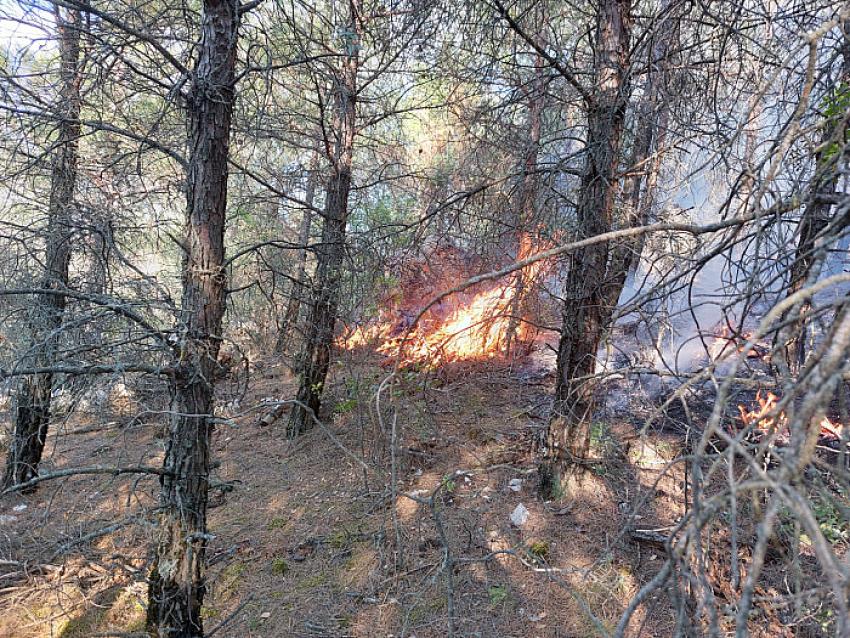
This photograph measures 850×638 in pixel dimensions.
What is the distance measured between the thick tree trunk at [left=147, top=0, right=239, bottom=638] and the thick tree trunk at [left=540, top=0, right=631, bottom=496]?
9.01ft

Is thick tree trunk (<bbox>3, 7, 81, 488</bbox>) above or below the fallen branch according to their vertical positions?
above

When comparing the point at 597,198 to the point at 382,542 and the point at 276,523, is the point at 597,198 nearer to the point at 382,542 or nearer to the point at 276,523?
the point at 382,542

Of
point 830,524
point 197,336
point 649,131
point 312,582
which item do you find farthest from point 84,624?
point 649,131

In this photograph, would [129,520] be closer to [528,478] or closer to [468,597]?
[468,597]

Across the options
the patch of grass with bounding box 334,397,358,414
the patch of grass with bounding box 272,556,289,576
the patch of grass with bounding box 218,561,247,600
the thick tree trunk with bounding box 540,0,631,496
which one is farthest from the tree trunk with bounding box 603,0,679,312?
the patch of grass with bounding box 218,561,247,600

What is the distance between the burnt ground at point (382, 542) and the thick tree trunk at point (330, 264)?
0.88 m

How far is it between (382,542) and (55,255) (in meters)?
3.44

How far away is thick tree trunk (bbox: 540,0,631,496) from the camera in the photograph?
4.22 metres

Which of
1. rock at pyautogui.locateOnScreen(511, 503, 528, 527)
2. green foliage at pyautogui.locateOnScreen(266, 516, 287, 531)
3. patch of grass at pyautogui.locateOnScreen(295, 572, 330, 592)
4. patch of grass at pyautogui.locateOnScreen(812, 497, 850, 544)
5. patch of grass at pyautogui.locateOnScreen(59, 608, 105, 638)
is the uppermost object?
patch of grass at pyautogui.locateOnScreen(812, 497, 850, 544)

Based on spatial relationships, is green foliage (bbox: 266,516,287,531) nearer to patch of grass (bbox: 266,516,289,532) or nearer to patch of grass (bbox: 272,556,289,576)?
patch of grass (bbox: 266,516,289,532)

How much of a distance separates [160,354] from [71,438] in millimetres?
7067

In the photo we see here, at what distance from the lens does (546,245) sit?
507 cm

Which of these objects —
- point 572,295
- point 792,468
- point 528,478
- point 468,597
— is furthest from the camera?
point 528,478

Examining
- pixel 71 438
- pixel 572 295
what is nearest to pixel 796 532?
pixel 572 295
